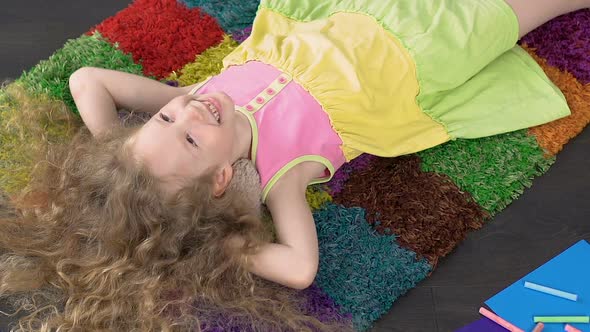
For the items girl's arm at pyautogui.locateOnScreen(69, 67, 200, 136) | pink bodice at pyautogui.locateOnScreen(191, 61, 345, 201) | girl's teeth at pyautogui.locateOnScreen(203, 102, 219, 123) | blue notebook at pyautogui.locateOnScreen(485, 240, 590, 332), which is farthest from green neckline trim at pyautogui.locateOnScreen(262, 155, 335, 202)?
blue notebook at pyautogui.locateOnScreen(485, 240, 590, 332)

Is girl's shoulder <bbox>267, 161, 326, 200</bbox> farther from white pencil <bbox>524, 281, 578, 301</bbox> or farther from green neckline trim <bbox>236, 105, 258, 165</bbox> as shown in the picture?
white pencil <bbox>524, 281, 578, 301</bbox>

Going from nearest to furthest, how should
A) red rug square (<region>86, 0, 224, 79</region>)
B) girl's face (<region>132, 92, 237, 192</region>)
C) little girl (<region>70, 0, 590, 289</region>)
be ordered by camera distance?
girl's face (<region>132, 92, 237, 192</region>) < little girl (<region>70, 0, 590, 289</region>) < red rug square (<region>86, 0, 224, 79</region>)

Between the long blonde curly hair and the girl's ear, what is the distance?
0.04 ft

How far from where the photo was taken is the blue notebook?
1.22m

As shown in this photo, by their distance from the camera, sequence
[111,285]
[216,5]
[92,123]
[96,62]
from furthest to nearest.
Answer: [216,5] → [96,62] → [92,123] → [111,285]

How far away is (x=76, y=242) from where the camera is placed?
1198 mm

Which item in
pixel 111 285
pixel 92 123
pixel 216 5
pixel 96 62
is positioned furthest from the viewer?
pixel 216 5

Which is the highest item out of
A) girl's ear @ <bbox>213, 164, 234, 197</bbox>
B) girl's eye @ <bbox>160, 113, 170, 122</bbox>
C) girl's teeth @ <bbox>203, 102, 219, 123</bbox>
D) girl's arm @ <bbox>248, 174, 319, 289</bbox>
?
girl's eye @ <bbox>160, 113, 170, 122</bbox>

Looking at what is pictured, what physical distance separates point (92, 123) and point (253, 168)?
0.33 meters

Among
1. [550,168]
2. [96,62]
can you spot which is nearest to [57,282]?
[96,62]

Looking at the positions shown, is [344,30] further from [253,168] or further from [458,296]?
[458,296]

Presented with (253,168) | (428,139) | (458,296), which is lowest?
(458,296)

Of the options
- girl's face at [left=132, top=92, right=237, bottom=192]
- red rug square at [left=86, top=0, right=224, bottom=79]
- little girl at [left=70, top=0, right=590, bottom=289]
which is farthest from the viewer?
red rug square at [left=86, top=0, right=224, bottom=79]

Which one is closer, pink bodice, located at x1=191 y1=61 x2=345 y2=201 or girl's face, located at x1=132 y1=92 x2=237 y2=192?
girl's face, located at x1=132 y1=92 x2=237 y2=192
